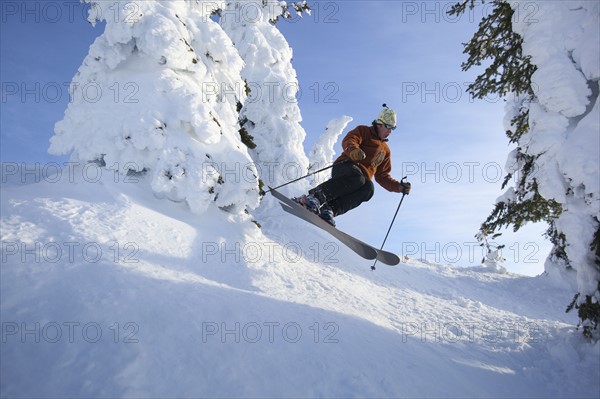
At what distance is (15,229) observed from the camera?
156 inches

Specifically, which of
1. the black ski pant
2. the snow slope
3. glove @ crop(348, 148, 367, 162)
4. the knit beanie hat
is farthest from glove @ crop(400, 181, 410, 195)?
the snow slope

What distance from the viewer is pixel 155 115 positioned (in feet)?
21.7

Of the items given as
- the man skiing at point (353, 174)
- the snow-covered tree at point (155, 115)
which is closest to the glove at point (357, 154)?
the man skiing at point (353, 174)

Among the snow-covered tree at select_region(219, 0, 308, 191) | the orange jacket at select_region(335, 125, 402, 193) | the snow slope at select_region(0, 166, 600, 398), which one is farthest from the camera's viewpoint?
the snow-covered tree at select_region(219, 0, 308, 191)

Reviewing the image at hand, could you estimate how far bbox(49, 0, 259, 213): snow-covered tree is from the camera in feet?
21.7

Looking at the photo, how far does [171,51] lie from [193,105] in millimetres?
1419

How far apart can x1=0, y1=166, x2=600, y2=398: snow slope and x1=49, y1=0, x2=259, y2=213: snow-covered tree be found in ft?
2.22

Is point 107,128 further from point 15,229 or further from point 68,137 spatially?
point 15,229

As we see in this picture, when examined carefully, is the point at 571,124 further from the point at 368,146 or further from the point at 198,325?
the point at 198,325

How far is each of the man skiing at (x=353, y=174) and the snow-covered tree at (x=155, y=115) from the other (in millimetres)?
2167

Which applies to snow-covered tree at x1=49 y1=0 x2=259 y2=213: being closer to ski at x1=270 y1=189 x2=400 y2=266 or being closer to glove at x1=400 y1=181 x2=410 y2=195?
ski at x1=270 y1=189 x2=400 y2=266

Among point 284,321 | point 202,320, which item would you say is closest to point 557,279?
point 284,321

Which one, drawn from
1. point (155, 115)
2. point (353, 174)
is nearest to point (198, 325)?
point (353, 174)

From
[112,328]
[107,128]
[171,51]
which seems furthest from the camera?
[171,51]
